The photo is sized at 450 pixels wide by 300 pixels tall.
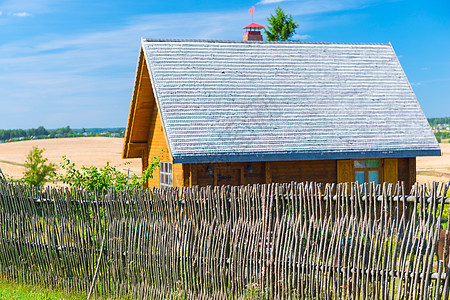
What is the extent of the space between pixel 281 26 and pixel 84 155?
54197 millimetres

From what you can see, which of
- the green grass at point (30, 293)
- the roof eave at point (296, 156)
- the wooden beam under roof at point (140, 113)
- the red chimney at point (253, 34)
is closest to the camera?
the green grass at point (30, 293)

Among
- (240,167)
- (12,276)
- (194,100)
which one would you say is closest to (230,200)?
(12,276)

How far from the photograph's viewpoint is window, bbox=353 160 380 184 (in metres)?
17.3

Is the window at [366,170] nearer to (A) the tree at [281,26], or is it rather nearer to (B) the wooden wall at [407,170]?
(B) the wooden wall at [407,170]

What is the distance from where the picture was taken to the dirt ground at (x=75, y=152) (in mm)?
69756

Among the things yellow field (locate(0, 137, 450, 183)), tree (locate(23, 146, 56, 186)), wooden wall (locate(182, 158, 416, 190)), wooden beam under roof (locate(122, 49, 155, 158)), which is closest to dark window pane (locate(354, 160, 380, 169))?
wooden wall (locate(182, 158, 416, 190))

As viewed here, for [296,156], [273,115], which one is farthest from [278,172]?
[273,115]

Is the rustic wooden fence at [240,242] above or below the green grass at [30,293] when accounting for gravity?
above

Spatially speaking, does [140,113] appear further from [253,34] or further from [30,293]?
[30,293]

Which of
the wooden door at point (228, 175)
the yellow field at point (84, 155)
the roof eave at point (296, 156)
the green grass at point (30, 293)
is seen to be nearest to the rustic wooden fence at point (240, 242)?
the green grass at point (30, 293)

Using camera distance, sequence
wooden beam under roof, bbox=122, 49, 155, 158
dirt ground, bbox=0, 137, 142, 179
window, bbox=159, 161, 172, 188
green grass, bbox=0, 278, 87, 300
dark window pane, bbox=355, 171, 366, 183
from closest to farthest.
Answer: green grass, bbox=0, 278, 87, 300, dark window pane, bbox=355, 171, 366, 183, window, bbox=159, 161, 172, 188, wooden beam under roof, bbox=122, 49, 155, 158, dirt ground, bbox=0, 137, 142, 179

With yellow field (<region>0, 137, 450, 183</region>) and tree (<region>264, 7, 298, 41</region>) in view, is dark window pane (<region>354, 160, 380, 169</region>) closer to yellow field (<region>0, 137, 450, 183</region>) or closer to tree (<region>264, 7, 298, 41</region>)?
tree (<region>264, 7, 298, 41</region>)

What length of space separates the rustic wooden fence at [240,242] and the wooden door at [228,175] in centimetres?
619

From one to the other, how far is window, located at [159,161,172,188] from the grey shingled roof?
231 centimetres
